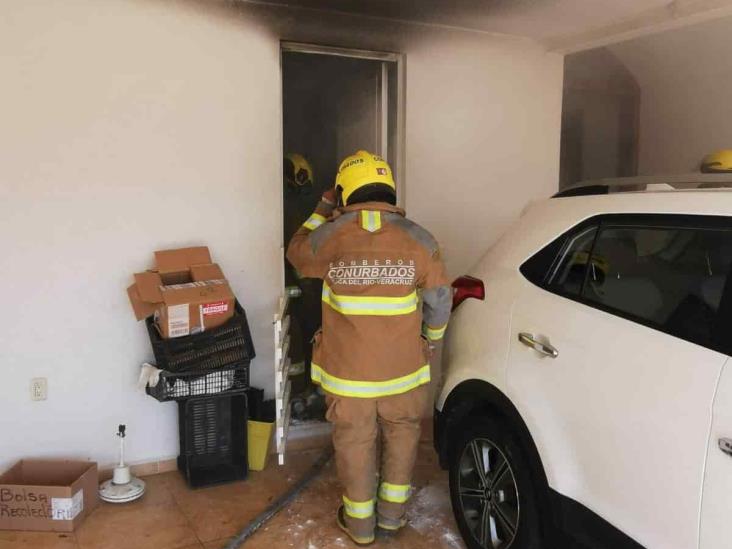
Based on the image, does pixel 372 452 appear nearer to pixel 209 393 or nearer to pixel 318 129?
pixel 209 393

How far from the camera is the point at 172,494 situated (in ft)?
10.6

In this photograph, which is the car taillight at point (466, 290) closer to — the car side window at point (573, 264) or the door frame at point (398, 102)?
the car side window at point (573, 264)

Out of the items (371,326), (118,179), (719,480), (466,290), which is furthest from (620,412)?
(118,179)

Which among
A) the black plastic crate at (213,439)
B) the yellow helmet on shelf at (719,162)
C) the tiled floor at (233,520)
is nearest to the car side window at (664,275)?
the tiled floor at (233,520)

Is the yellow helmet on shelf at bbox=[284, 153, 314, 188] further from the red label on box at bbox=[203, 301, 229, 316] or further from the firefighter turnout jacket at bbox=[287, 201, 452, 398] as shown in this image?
the firefighter turnout jacket at bbox=[287, 201, 452, 398]

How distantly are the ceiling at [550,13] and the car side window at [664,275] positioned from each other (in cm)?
190

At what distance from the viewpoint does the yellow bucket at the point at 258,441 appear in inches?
136

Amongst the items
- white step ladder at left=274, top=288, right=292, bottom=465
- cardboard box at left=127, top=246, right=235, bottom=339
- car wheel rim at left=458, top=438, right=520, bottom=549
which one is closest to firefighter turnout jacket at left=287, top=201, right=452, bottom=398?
white step ladder at left=274, top=288, right=292, bottom=465

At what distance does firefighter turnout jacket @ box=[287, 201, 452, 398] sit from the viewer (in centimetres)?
256

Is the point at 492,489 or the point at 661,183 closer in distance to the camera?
the point at 661,183

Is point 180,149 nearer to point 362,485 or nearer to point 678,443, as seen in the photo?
point 362,485

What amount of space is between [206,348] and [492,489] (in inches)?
60.6

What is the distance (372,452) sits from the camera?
274 centimetres

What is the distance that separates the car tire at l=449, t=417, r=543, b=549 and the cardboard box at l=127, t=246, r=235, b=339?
4.32 ft
